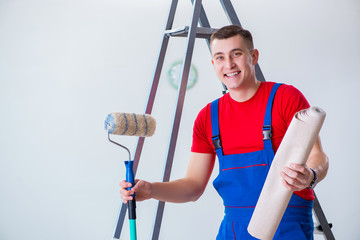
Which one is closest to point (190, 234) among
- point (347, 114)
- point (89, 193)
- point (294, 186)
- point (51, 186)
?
point (89, 193)

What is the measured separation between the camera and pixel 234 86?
1.62 m

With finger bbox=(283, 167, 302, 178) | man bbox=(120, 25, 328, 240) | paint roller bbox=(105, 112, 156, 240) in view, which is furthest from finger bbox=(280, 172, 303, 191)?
paint roller bbox=(105, 112, 156, 240)

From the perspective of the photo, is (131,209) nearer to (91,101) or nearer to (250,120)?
(250,120)

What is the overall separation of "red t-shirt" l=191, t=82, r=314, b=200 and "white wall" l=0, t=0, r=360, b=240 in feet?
5.19

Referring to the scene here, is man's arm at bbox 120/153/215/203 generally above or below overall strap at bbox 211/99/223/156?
below

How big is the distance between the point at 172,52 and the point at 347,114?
1.82 meters

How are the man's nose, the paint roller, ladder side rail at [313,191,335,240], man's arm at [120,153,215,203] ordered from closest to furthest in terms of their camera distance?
the paint roller
man's arm at [120,153,215,203]
the man's nose
ladder side rail at [313,191,335,240]

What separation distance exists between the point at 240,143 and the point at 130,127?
503mm

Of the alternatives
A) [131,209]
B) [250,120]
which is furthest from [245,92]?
[131,209]

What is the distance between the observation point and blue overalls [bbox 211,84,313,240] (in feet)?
4.81

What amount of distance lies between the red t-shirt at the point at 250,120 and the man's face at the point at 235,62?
0.27 feet

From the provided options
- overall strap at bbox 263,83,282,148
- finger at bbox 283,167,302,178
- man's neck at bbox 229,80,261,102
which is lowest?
finger at bbox 283,167,302,178

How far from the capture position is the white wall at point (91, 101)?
9.93ft

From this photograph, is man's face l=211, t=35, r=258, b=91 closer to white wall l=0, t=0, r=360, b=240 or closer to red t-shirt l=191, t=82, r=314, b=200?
red t-shirt l=191, t=82, r=314, b=200
